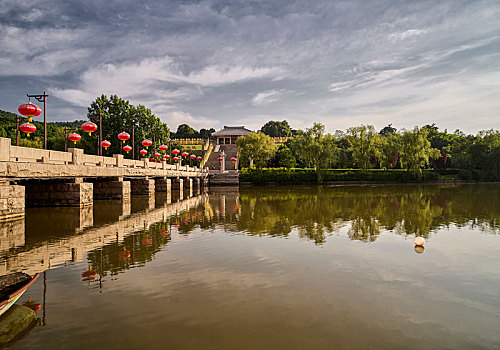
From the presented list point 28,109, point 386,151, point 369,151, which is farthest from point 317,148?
point 28,109

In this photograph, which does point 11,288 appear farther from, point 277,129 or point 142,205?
point 277,129

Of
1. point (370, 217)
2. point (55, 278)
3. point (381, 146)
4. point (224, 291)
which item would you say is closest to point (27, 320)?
point (55, 278)

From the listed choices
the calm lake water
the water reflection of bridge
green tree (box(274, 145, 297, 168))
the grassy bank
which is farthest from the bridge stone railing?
green tree (box(274, 145, 297, 168))

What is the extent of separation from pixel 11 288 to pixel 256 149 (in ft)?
135

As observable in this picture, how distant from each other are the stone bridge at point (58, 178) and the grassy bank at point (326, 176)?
18.8 m

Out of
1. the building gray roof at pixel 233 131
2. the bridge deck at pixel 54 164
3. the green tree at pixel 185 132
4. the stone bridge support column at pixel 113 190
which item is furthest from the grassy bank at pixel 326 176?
the green tree at pixel 185 132

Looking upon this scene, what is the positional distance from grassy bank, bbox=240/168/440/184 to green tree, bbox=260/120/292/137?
47280mm

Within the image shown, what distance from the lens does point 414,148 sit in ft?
137

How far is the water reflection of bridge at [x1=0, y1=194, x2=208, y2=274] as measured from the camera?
643cm

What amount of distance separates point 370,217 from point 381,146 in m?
41.8

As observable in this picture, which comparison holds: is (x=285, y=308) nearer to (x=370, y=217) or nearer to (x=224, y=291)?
(x=224, y=291)

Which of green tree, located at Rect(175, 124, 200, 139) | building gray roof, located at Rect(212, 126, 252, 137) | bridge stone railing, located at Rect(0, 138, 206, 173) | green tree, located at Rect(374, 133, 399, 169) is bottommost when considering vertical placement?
bridge stone railing, located at Rect(0, 138, 206, 173)

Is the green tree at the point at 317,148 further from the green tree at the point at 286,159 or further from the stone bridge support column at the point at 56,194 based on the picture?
the stone bridge support column at the point at 56,194

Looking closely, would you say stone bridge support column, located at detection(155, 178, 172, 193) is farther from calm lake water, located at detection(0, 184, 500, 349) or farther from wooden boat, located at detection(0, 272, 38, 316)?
wooden boat, located at detection(0, 272, 38, 316)
